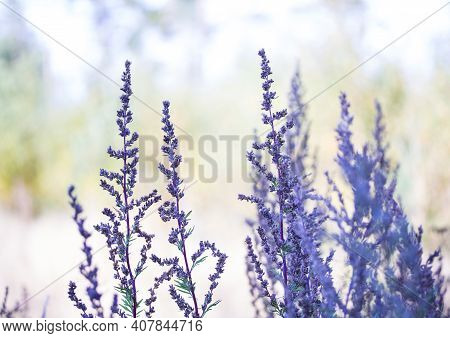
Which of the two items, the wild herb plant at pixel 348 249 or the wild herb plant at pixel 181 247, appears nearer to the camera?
the wild herb plant at pixel 348 249

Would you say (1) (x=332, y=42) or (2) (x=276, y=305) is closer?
(2) (x=276, y=305)

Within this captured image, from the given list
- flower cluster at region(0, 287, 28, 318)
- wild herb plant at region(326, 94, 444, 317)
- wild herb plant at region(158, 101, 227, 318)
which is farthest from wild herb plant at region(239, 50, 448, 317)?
flower cluster at region(0, 287, 28, 318)

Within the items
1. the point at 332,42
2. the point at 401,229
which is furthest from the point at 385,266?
the point at 332,42

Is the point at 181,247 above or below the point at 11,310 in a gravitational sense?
above

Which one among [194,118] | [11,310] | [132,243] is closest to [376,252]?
[132,243]

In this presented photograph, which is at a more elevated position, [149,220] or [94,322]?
[149,220]

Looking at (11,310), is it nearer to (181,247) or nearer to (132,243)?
(132,243)

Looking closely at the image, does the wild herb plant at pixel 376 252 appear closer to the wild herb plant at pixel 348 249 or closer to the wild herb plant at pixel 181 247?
the wild herb plant at pixel 348 249

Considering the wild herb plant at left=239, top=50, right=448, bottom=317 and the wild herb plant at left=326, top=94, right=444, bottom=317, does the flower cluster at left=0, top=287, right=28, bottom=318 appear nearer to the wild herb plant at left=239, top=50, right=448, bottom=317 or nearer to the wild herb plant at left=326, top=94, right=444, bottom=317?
the wild herb plant at left=239, top=50, right=448, bottom=317

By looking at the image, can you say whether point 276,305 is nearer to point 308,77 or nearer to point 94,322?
point 94,322

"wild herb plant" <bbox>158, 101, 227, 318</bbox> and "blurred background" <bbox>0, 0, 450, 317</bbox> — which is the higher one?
"blurred background" <bbox>0, 0, 450, 317</bbox>

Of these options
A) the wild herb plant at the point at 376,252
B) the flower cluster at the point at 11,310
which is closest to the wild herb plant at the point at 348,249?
the wild herb plant at the point at 376,252

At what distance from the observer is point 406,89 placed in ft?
33.6

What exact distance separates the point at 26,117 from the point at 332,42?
7236mm
